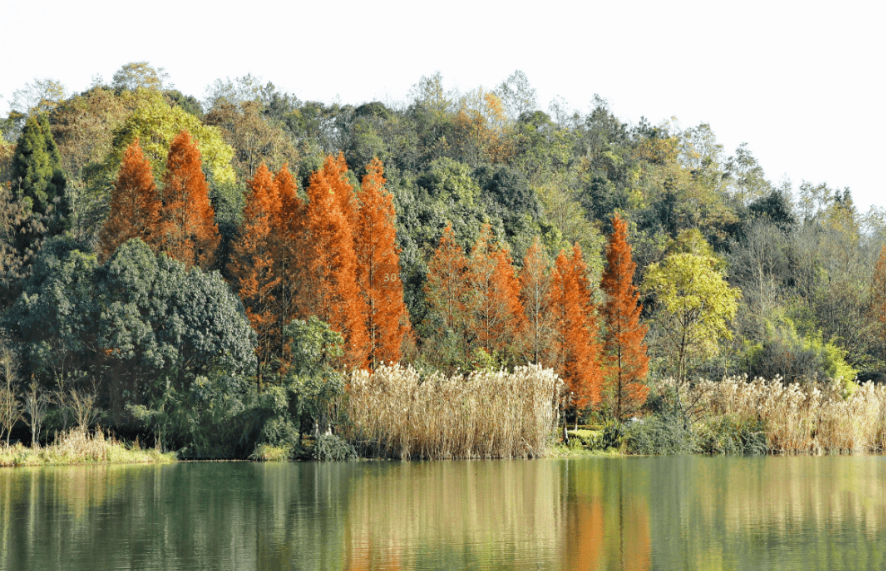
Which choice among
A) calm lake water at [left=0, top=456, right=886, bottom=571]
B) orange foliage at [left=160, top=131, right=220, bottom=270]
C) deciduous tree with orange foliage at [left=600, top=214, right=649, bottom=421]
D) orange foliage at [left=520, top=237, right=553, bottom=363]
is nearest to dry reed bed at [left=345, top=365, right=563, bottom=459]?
calm lake water at [left=0, top=456, right=886, bottom=571]

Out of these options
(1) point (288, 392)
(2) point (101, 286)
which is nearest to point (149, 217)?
(2) point (101, 286)

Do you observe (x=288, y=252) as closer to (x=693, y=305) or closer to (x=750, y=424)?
(x=750, y=424)

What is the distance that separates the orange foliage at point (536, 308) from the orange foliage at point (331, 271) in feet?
21.4

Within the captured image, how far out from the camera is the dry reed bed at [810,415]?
97.3 feet

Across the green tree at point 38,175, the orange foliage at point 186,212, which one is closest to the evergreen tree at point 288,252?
the orange foliage at point 186,212

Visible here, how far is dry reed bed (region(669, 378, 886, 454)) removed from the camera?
2967cm

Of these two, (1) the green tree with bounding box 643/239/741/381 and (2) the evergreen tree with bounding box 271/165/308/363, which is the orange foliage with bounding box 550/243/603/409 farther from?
(2) the evergreen tree with bounding box 271/165/308/363

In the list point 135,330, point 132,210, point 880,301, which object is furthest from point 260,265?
point 880,301

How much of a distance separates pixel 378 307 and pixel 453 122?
33.0 m

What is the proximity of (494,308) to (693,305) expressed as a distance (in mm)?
9558

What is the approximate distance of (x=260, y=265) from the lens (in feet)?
110

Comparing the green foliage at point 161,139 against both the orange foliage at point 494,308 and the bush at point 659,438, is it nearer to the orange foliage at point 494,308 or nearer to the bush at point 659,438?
the orange foliage at point 494,308

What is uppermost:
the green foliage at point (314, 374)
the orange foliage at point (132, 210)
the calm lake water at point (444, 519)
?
the orange foliage at point (132, 210)

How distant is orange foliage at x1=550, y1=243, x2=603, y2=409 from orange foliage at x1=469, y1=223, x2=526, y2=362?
157cm
